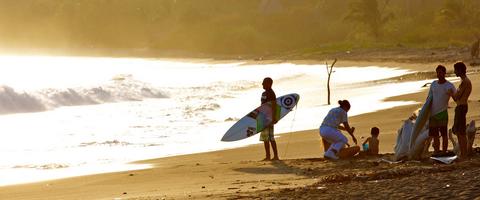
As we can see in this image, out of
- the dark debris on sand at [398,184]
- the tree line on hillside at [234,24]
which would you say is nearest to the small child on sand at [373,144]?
the dark debris on sand at [398,184]

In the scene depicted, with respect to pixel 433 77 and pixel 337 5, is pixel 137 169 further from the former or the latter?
pixel 337 5

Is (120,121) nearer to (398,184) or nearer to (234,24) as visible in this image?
(398,184)

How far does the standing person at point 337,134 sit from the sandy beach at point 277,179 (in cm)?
23

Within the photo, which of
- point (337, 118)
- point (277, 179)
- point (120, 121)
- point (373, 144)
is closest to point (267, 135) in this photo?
point (337, 118)

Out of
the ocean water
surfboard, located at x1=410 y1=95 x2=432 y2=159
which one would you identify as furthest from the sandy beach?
the ocean water

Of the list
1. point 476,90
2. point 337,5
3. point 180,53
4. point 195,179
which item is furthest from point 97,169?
point 337,5

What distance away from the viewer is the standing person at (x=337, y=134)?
11.9 m

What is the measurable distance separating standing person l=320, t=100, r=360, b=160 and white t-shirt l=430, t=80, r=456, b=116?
1.43 m

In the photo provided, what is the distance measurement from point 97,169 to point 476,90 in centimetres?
1286

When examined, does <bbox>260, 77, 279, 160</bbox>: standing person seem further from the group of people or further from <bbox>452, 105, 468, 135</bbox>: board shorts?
<bbox>452, 105, 468, 135</bbox>: board shorts

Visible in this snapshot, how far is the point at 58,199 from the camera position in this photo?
9969 mm

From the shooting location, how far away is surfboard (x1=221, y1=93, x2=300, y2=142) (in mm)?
13117

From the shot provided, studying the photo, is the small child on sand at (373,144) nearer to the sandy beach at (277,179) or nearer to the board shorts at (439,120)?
the sandy beach at (277,179)

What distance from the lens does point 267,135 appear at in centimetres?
1302
